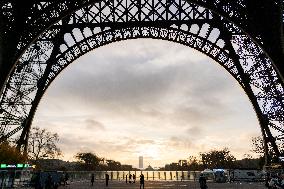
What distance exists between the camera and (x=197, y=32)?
38531 mm

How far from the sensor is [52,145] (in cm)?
8306

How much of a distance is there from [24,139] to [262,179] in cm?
3665

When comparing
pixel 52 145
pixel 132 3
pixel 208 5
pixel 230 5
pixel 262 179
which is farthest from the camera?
pixel 52 145

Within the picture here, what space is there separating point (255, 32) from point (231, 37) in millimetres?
13777

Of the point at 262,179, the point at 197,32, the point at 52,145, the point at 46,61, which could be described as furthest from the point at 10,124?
the point at 52,145

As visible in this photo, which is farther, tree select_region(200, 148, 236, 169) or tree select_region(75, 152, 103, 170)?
tree select_region(75, 152, 103, 170)

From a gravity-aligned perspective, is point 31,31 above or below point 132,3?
below

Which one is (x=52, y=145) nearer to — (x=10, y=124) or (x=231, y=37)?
(x=10, y=124)

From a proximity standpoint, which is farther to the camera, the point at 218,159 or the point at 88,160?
the point at 88,160

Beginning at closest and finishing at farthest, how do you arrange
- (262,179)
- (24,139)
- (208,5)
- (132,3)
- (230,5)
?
(208,5)
(230,5)
(132,3)
(24,139)
(262,179)

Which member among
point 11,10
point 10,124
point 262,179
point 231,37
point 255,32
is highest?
point 231,37

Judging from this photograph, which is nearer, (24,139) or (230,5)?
(230,5)

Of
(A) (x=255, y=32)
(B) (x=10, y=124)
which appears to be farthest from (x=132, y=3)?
(B) (x=10, y=124)

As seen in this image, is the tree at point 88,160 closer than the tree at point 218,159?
No
